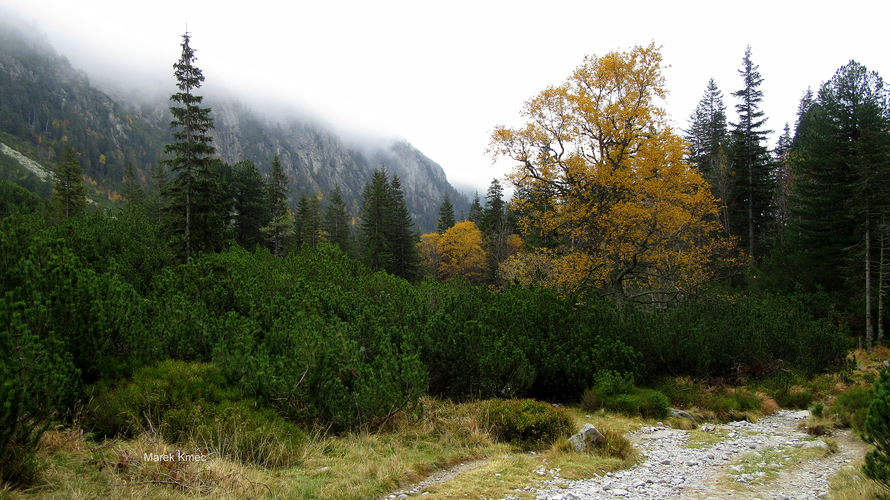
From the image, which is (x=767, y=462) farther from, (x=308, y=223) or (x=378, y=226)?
(x=308, y=223)

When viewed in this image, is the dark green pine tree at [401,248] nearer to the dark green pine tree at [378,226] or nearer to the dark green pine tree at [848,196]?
the dark green pine tree at [378,226]

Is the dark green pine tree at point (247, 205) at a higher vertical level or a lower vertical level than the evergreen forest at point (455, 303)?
higher

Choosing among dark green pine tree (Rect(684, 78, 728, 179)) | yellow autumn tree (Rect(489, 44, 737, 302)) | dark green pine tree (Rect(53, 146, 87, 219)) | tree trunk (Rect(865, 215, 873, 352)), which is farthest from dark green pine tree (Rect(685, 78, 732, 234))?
dark green pine tree (Rect(53, 146, 87, 219))

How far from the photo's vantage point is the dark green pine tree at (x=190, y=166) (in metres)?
17.5

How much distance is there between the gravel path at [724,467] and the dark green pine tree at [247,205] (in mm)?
32271

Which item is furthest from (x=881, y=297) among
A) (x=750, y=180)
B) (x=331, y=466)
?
(x=331, y=466)

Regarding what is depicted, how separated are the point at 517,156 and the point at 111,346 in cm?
1209

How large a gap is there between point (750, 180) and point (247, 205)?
126ft

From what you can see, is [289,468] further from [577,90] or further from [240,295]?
[577,90]

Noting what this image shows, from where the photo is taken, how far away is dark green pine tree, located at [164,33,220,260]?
17516 millimetres

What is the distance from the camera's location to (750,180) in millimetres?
31484

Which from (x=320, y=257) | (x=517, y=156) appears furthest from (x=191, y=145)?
(x=517, y=156)

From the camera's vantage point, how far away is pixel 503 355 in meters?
8.72

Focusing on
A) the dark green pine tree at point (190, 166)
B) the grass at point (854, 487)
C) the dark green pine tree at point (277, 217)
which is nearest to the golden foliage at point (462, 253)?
the dark green pine tree at point (277, 217)
